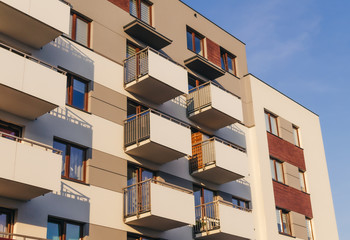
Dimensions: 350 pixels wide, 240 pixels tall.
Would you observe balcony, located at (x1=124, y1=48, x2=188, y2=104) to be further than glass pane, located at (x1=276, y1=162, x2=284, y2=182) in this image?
No

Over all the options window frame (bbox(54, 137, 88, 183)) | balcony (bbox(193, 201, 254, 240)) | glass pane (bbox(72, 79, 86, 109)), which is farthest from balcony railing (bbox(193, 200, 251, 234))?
glass pane (bbox(72, 79, 86, 109))

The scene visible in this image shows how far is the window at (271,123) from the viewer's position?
98.8ft

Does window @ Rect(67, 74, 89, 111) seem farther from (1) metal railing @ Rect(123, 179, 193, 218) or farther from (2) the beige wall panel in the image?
(2) the beige wall panel

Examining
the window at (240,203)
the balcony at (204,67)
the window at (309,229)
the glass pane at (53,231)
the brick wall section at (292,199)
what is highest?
the balcony at (204,67)

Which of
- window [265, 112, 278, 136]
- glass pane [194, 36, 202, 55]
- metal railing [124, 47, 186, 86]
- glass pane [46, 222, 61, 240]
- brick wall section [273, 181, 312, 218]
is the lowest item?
glass pane [46, 222, 61, 240]

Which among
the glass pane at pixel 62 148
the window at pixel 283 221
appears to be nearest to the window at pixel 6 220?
the glass pane at pixel 62 148

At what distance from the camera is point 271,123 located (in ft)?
100

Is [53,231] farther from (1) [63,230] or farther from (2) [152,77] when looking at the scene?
(2) [152,77]

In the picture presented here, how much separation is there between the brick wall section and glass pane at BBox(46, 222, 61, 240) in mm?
13588

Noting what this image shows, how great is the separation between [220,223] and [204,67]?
8.30m

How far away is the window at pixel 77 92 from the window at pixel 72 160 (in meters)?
1.68

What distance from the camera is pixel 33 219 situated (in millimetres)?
16312

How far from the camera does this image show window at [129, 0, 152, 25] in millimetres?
24609

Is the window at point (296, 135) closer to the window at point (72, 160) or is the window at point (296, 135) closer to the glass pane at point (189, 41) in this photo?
the glass pane at point (189, 41)
